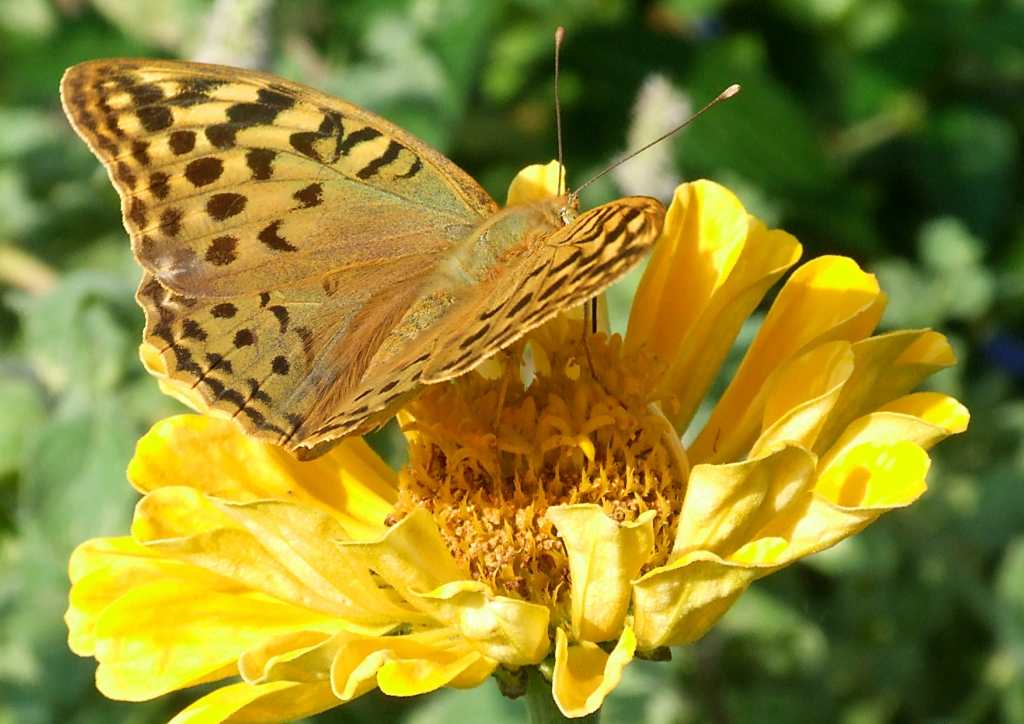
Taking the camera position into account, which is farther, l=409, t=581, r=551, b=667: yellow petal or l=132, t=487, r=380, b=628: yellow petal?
l=132, t=487, r=380, b=628: yellow petal

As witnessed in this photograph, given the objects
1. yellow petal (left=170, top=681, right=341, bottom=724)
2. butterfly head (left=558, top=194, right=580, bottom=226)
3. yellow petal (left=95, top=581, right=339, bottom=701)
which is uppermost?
butterfly head (left=558, top=194, right=580, bottom=226)

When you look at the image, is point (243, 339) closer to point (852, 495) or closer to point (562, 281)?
point (562, 281)

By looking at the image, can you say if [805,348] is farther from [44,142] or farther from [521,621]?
[44,142]

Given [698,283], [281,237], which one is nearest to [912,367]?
[698,283]

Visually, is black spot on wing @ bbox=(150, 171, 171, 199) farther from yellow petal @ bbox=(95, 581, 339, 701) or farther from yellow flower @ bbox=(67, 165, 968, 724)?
yellow petal @ bbox=(95, 581, 339, 701)

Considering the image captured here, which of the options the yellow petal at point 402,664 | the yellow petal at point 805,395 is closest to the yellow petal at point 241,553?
the yellow petal at point 402,664

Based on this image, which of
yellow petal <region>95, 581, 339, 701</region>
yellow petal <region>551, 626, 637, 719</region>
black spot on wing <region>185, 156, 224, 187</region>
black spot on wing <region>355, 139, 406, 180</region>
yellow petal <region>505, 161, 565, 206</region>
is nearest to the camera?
yellow petal <region>551, 626, 637, 719</region>

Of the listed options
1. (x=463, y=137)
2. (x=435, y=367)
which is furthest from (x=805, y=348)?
(x=463, y=137)

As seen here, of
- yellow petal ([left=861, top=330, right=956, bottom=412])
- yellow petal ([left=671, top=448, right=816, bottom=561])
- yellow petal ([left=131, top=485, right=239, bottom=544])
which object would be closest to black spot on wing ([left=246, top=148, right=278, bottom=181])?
yellow petal ([left=131, top=485, right=239, bottom=544])
